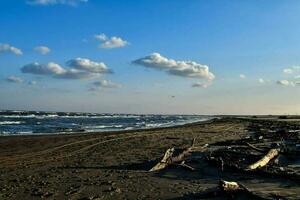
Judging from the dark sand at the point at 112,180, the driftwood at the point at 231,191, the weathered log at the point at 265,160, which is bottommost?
the dark sand at the point at 112,180

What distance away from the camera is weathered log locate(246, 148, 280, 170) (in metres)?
13.4

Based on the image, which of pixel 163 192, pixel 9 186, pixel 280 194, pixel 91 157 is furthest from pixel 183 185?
pixel 91 157

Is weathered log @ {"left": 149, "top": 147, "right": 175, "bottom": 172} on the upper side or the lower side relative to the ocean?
lower

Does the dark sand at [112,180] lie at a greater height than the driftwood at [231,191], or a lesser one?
lesser

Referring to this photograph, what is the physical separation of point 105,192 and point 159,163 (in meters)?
3.71

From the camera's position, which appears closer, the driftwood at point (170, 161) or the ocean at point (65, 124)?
the driftwood at point (170, 161)

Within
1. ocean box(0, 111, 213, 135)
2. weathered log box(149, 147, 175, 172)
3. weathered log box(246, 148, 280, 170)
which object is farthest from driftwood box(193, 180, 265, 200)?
ocean box(0, 111, 213, 135)

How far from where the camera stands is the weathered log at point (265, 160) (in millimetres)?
13441

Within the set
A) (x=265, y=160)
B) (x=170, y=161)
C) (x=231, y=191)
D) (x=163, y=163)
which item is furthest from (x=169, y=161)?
(x=231, y=191)

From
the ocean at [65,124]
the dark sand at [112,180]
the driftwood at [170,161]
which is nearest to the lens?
the dark sand at [112,180]

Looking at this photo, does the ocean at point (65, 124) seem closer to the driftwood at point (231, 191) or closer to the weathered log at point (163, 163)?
the weathered log at point (163, 163)

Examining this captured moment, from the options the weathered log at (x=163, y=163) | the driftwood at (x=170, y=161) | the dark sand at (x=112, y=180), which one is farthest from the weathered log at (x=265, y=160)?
the weathered log at (x=163, y=163)

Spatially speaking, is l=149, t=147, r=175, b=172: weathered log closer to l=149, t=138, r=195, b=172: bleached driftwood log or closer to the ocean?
l=149, t=138, r=195, b=172: bleached driftwood log

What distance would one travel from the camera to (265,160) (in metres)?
14.5
